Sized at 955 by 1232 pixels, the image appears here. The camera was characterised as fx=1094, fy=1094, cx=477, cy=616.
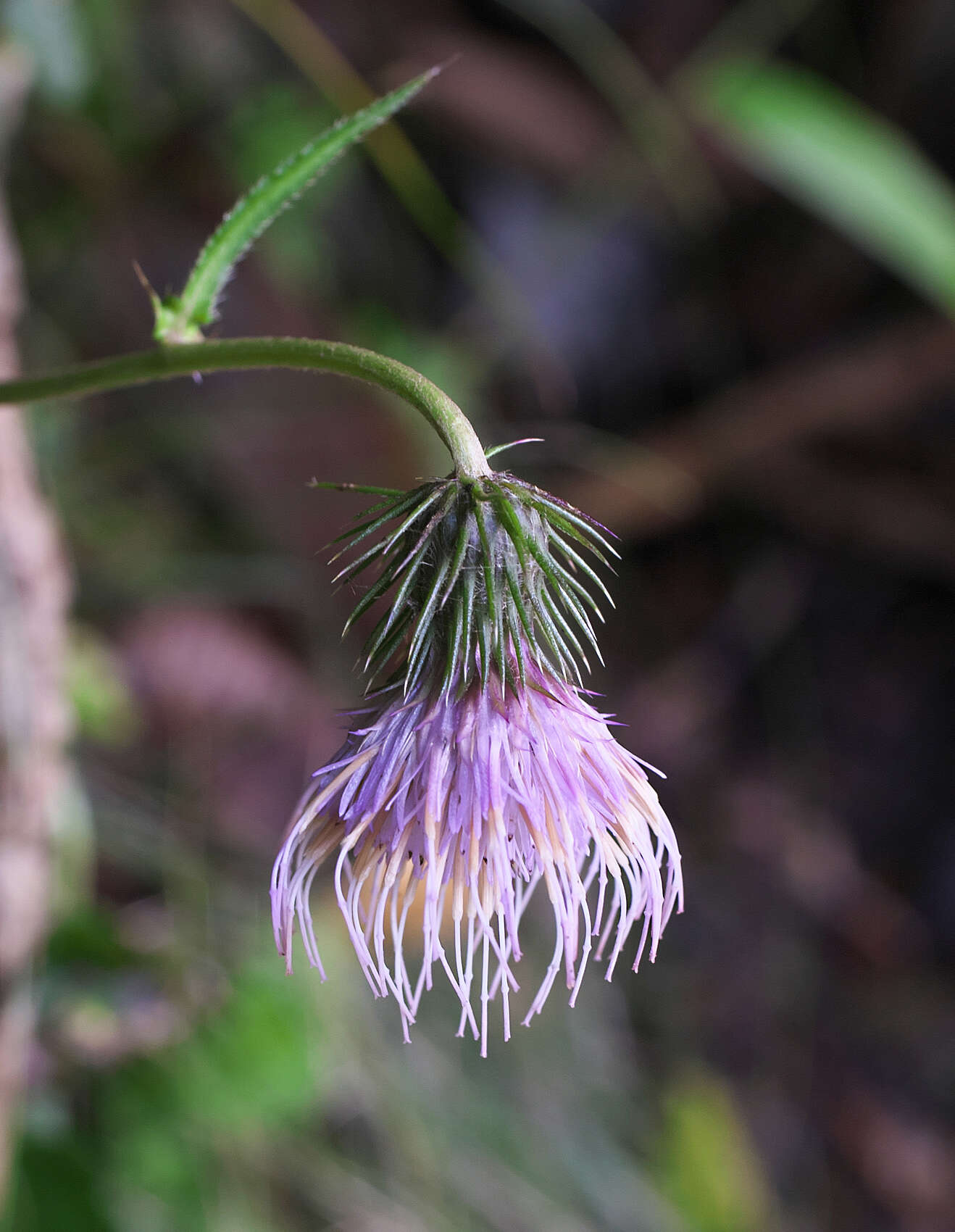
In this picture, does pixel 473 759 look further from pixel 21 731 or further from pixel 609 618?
pixel 609 618

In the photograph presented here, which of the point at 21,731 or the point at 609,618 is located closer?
the point at 21,731

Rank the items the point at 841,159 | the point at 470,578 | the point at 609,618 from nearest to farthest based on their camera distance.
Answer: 1. the point at 470,578
2. the point at 841,159
3. the point at 609,618

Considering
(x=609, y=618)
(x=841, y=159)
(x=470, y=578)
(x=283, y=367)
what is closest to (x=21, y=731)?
(x=283, y=367)

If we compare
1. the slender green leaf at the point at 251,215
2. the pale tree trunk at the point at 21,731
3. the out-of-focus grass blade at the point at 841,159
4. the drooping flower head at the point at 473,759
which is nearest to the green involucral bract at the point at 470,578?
the drooping flower head at the point at 473,759

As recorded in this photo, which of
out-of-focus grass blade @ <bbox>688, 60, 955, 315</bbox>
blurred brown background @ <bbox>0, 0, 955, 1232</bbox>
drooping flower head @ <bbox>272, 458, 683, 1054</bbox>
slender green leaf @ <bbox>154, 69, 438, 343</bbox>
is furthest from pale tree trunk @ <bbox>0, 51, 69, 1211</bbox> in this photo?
out-of-focus grass blade @ <bbox>688, 60, 955, 315</bbox>

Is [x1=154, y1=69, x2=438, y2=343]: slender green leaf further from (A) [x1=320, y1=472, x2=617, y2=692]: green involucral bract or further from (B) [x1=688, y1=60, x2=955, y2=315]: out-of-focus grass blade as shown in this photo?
(B) [x1=688, y1=60, x2=955, y2=315]: out-of-focus grass blade

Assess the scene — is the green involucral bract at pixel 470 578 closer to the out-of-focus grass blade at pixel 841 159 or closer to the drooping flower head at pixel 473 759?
the drooping flower head at pixel 473 759

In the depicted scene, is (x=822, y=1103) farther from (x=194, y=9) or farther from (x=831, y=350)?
(x=194, y=9)
